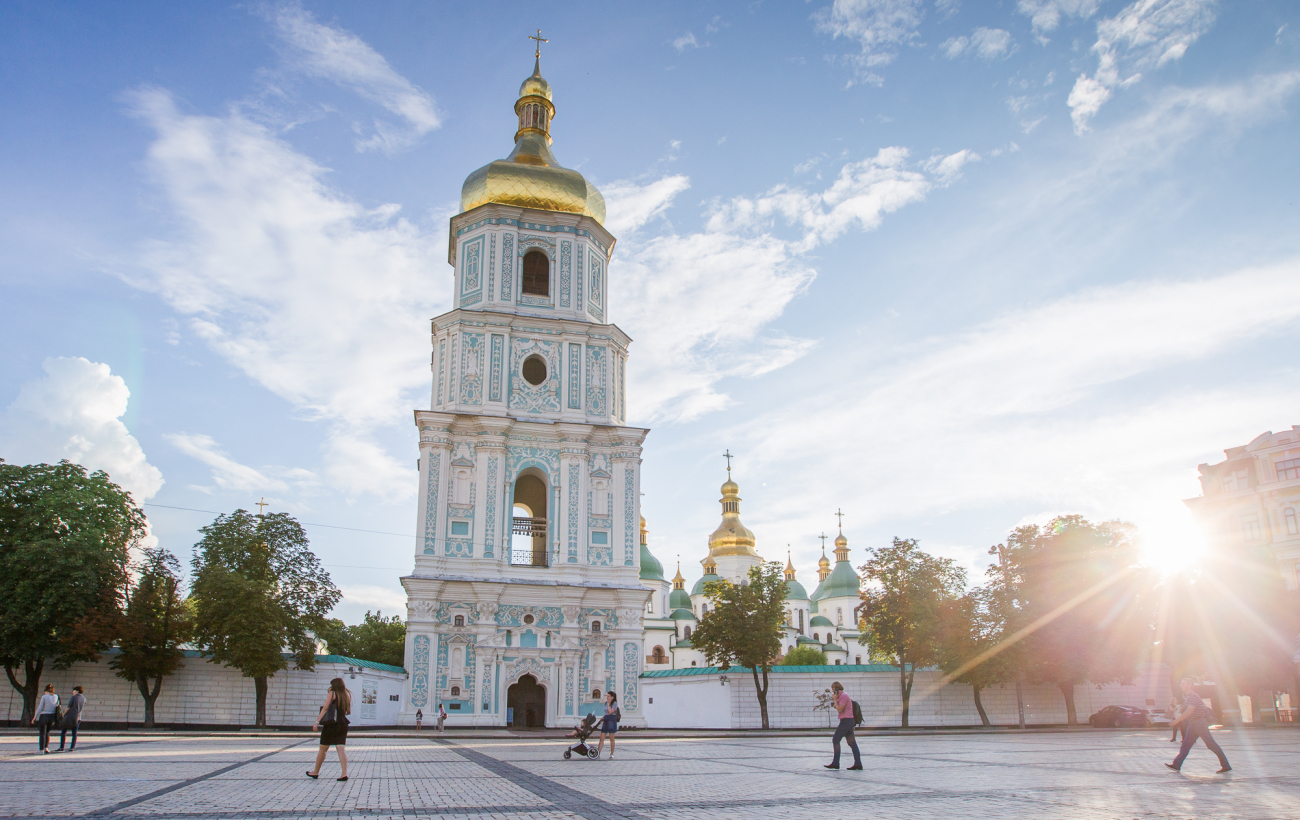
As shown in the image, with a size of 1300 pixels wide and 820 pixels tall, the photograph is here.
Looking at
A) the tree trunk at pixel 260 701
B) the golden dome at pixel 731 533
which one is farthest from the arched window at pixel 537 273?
the golden dome at pixel 731 533

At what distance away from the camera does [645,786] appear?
11422 millimetres

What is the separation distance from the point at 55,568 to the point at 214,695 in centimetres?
674

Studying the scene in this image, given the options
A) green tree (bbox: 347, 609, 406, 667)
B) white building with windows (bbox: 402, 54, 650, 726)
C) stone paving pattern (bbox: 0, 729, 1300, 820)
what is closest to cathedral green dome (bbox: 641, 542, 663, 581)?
green tree (bbox: 347, 609, 406, 667)

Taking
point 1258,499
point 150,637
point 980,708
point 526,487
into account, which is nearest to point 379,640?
point 526,487

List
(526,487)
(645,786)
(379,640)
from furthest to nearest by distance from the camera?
(379,640), (526,487), (645,786)

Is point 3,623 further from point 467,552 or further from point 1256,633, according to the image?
point 1256,633

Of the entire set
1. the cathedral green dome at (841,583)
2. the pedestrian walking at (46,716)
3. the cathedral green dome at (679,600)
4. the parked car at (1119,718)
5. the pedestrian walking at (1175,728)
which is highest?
the cathedral green dome at (841,583)

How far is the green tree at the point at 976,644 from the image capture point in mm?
35250

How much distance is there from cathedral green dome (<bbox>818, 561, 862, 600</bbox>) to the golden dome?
12.1 m

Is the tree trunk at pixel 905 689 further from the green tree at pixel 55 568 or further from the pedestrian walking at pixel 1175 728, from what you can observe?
A: the green tree at pixel 55 568

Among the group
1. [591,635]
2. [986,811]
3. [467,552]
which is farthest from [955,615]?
[986,811]

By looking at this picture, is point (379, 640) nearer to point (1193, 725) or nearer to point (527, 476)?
point (527, 476)

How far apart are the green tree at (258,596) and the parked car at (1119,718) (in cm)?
2942

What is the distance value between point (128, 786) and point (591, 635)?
2608 cm
